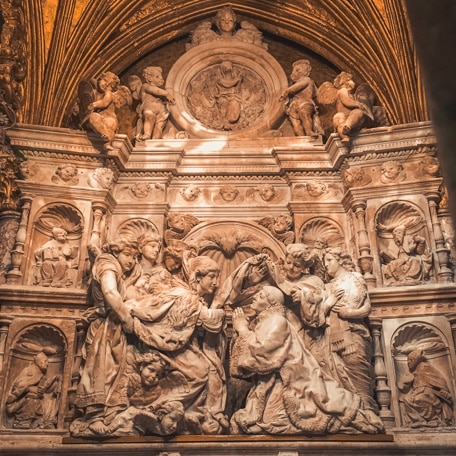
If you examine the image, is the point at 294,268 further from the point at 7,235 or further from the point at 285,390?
the point at 7,235

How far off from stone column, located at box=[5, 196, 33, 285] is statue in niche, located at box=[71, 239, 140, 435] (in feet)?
3.22

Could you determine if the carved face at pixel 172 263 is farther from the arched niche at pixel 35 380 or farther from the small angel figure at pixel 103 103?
the small angel figure at pixel 103 103

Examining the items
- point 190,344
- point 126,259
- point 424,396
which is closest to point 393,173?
point 424,396

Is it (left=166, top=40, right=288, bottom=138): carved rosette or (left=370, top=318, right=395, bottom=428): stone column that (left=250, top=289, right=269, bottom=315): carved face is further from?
(left=166, top=40, right=288, bottom=138): carved rosette

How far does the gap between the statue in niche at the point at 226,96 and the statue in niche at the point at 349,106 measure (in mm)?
1053

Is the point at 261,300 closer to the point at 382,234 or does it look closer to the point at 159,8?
the point at 382,234

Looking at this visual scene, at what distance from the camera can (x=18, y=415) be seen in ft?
22.9

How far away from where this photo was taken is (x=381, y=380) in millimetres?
7141

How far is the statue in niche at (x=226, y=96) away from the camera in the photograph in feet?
31.4

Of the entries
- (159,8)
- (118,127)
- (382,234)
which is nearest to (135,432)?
(382,234)

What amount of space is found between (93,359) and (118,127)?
12.2 feet

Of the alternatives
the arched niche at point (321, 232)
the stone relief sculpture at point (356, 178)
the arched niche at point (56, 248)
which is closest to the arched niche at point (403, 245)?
the stone relief sculpture at point (356, 178)

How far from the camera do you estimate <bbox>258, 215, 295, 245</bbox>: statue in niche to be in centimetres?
829

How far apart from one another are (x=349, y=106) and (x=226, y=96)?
2082mm
